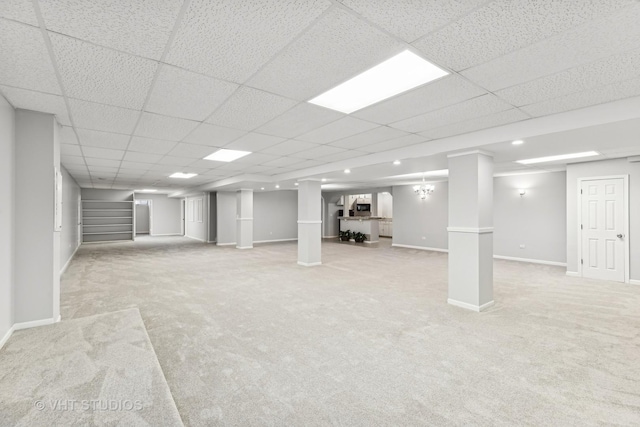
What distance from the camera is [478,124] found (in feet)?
11.4

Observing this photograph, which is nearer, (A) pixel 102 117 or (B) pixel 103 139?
(A) pixel 102 117

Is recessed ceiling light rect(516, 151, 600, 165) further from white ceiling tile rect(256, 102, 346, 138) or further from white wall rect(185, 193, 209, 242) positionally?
white wall rect(185, 193, 209, 242)

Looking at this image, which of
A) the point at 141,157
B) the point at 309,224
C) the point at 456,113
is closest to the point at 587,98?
the point at 456,113

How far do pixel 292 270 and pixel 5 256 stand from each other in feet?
15.6

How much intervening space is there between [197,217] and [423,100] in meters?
13.2

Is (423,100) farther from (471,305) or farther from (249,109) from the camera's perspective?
(471,305)

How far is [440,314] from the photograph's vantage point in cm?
389

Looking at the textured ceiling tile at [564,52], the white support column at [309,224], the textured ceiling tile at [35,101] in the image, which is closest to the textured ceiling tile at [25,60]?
the textured ceiling tile at [35,101]

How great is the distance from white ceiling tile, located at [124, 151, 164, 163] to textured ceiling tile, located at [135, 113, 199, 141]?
150 cm

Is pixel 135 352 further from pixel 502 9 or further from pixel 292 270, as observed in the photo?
pixel 292 270

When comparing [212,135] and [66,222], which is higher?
[212,135]

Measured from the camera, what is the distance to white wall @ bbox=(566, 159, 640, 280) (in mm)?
5504

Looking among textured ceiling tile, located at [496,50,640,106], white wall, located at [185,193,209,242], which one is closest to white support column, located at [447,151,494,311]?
textured ceiling tile, located at [496,50,640,106]

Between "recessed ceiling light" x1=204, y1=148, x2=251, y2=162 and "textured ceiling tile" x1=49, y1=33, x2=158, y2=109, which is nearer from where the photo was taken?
"textured ceiling tile" x1=49, y1=33, x2=158, y2=109
